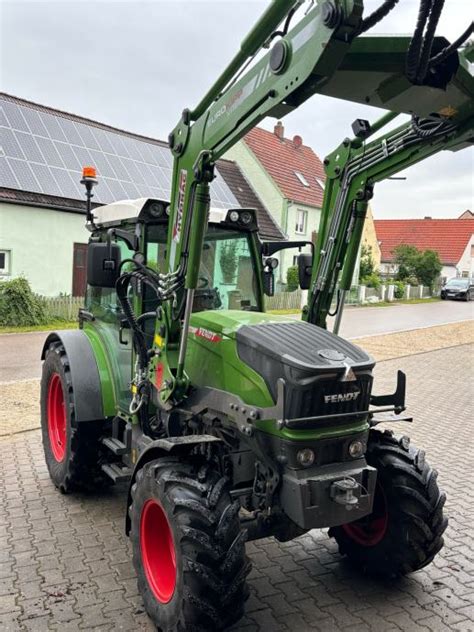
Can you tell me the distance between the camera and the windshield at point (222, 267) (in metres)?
4.00

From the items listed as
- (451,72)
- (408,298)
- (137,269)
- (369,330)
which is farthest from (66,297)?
(408,298)

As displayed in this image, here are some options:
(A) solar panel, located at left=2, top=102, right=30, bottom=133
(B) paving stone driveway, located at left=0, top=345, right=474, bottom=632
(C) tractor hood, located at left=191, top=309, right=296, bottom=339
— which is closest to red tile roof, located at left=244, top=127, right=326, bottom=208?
(A) solar panel, located at left=2, top=102, right=30, bottom=133

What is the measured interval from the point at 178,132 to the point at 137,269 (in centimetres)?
89

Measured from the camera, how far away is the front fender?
4344 mm

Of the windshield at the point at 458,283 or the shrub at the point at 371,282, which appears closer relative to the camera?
the shrub at the point at 371,282

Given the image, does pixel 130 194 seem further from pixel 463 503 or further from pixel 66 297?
pixel 463 503

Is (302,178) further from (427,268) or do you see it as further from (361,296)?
(427,268)

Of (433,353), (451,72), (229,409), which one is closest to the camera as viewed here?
(451,72)

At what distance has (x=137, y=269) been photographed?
3.77m

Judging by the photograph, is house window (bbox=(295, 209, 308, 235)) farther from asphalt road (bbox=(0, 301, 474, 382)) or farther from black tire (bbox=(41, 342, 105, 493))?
black tire (bbox=(41, 342, 105, 493))

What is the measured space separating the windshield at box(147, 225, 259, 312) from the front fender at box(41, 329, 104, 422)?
3.56ft

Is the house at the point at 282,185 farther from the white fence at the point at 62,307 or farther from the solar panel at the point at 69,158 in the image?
the white fence at the point at 62,307

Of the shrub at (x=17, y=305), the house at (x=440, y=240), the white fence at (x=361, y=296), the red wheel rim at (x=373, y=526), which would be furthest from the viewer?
the house at (x=440, y=240)

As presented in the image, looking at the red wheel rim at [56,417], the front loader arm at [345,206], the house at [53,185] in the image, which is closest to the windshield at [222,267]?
the front loader arm at [345,206]
